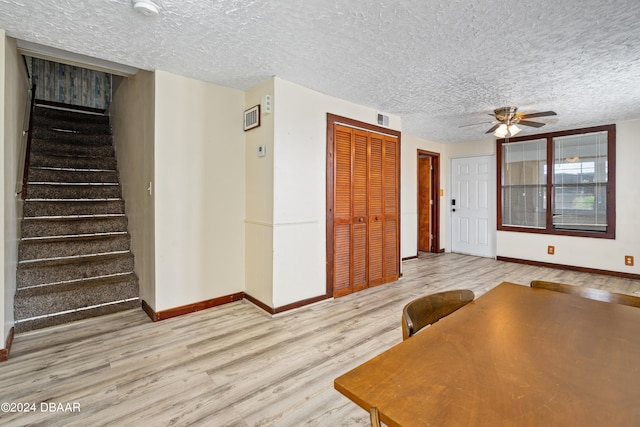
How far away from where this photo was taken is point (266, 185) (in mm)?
3217

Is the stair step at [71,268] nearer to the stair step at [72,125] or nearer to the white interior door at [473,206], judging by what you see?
the stair step at [72,125]

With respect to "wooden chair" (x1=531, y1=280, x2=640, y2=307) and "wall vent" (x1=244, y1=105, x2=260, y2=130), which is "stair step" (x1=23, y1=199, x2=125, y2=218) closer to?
"wall vent" (x1=244, y1=105, x2=260, y2=130)

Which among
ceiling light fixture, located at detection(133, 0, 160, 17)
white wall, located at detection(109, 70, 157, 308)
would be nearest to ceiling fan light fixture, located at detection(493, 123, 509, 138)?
ceiling light fixture, located at detection(133, 0, 160, 17)

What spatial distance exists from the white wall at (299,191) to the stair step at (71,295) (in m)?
1.64

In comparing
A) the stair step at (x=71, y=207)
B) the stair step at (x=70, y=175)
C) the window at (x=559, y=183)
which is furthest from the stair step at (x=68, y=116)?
the window at (x=559, y=183)

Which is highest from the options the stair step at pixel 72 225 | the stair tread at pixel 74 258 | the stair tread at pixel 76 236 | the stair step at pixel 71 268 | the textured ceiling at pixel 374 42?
the textured ceiling at pixel 374 42

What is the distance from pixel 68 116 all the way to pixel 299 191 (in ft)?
14.1

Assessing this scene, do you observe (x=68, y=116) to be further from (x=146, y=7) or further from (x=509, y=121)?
(x=509, y=121)

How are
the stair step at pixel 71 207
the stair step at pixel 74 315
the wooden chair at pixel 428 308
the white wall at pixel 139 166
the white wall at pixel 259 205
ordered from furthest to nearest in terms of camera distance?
1. the stair step at pixel 71 207
2. the white wall at pixel 259 205
3. the white wall at pixel 139 166
4. the stair step at pixel 74 315
5. the wooden chair at pixel 428 308

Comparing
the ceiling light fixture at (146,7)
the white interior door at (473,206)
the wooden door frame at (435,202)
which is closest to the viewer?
the ceiling light fixture at (146,7)

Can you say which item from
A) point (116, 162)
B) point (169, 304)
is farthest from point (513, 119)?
point (116, 162)

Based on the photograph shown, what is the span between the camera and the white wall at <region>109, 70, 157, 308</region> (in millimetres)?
3062

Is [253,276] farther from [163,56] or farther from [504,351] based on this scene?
[504,351]

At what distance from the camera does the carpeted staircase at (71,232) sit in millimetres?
2914
